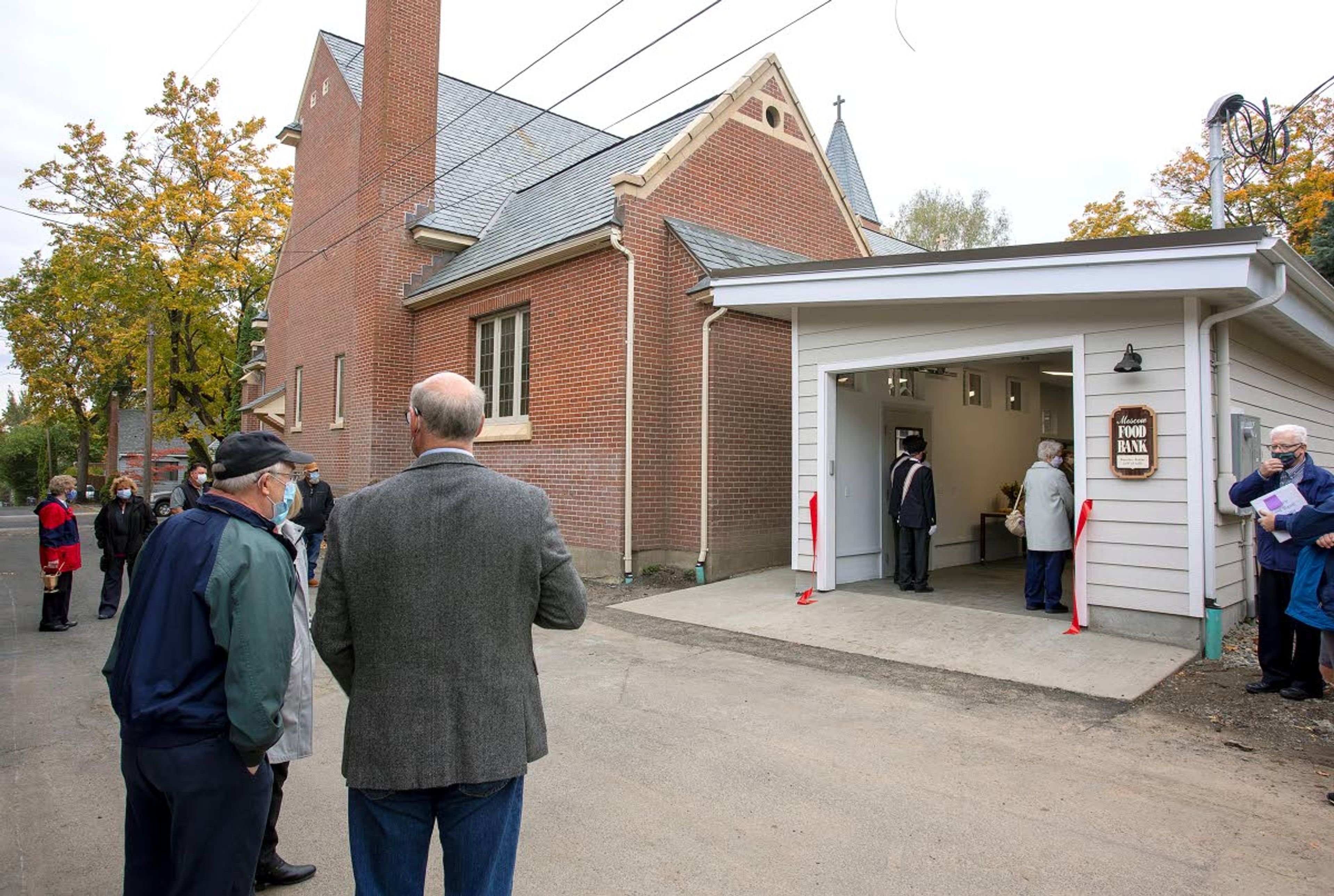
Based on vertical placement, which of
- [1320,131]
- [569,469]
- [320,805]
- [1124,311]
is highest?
[1320,131]

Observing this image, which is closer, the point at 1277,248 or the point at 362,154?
the point at 1277,248

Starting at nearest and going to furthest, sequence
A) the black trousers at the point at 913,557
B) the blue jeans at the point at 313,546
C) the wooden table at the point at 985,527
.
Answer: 1. the black trousers at the point at 913,557
2. the blue jeans at the point at 313,546
3. the wooden table at the point at 985,527

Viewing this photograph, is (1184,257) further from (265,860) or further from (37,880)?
(37,880)

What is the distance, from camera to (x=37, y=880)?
3.32 meters

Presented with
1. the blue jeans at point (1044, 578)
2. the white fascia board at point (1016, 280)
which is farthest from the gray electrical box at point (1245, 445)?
the blue jeans at point (1044, 578)

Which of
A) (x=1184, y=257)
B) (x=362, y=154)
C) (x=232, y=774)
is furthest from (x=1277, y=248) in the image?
(x=362, y=154)

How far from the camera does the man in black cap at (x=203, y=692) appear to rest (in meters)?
2.18

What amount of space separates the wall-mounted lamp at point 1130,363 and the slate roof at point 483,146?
13.0 m

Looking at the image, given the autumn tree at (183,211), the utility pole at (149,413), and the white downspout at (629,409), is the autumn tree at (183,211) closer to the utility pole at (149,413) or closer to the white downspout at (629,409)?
the utility pole at (149,413)

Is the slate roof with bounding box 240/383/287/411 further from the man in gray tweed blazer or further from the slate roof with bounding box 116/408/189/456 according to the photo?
the slate roof with bounding box 116/408/189/456

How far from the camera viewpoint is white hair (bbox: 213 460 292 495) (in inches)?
95.5

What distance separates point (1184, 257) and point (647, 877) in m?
5.94

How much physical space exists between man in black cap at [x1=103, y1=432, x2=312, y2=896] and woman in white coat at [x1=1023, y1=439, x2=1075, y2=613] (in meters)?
7.51

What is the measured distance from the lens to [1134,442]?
6.80 meters
